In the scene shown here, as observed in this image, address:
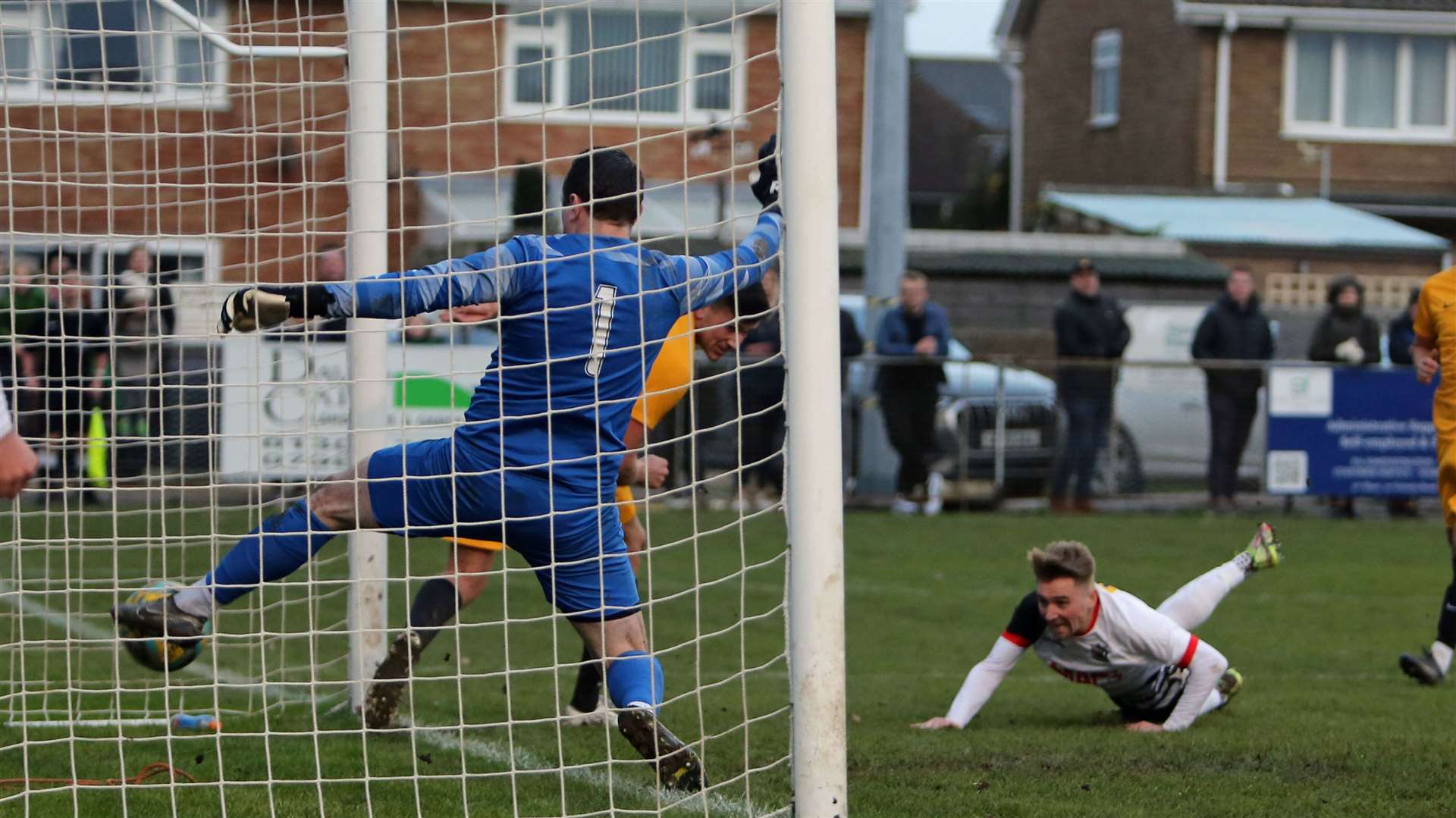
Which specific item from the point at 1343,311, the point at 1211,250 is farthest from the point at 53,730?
the point at 1211,250

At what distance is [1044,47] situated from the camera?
39.3m

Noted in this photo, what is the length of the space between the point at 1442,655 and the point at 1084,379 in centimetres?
879

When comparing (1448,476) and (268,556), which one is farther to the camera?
(1448,476)

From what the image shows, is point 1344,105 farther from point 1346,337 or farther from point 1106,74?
point 1346,337

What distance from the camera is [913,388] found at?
16.5 metres

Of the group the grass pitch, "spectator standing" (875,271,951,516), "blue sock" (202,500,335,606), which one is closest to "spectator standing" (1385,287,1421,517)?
the grass pitch

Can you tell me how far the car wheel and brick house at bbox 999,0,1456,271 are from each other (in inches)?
675

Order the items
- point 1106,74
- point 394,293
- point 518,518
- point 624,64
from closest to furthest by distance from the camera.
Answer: point 394,293
point 518,518
point 624,64
point 1106,74

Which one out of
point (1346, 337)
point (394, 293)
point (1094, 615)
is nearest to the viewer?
point (394, 293)

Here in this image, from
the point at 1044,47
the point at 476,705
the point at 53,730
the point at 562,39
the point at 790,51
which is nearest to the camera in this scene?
the point at 790,51

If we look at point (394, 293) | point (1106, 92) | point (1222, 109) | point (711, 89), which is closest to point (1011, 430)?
point (394, 293)

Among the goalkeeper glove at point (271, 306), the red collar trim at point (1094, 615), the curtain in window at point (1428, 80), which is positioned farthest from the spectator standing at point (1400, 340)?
the curtain in window at point (1428, 80)

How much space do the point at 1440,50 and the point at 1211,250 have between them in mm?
8975

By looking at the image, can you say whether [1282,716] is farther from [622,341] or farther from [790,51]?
[790,51]
